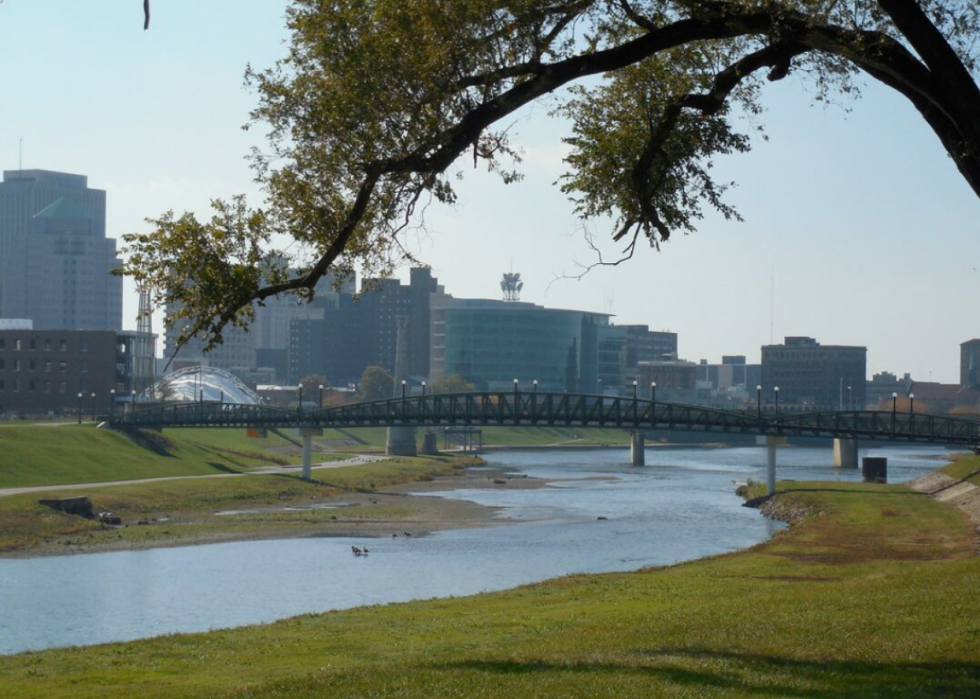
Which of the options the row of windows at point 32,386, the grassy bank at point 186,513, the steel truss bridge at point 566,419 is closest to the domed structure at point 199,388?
the row of windows at point 32,386

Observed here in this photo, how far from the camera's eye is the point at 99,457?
335 feet

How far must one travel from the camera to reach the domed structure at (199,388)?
522 feet

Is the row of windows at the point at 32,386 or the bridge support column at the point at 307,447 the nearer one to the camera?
the bridge support column at the point at 307,447

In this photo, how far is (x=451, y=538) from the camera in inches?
2810

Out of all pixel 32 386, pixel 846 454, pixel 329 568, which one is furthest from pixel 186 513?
pixel 846 454

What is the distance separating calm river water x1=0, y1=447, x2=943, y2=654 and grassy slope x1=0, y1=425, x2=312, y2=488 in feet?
85.0

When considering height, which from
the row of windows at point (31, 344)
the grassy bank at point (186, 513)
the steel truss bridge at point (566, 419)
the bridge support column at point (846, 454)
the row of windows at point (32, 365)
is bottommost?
the grassy bank at point (186, 513)

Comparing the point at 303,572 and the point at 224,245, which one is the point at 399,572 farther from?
the point at 224,245

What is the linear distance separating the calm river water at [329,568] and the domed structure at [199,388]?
71.1 m

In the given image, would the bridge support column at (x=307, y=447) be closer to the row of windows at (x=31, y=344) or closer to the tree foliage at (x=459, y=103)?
the row of windows at (x=31, y=344)

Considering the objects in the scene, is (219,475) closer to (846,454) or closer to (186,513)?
(186,513)

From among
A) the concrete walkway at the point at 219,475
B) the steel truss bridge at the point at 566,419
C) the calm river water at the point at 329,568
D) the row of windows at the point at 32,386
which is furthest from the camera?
the row of windows at the point at 32,386

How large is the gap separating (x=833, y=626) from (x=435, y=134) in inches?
401

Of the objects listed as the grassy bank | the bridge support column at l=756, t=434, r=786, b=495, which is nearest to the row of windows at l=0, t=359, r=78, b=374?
the grassy bank
